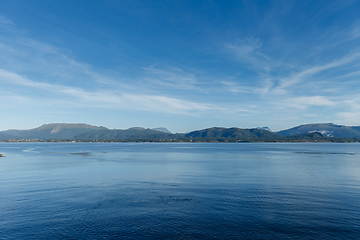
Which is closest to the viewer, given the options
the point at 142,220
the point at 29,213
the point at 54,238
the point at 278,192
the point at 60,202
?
the point at 54,238

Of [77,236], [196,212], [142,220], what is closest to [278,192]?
[196,212]

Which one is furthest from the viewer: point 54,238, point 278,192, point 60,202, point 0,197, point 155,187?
point 155,187

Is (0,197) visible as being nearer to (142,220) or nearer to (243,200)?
(142,220)

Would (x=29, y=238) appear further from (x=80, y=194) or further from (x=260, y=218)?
(x=260, y=218)

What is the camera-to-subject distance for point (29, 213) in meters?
28.3

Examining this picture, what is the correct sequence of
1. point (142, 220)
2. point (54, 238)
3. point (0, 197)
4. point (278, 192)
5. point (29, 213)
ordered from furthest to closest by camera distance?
point (278, 192) → point (0, 197) → point (29, 213) → point (142, 220) → point (54, 238)

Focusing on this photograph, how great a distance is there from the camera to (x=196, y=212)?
28.5m

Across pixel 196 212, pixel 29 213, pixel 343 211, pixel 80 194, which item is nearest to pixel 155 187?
pixel 80 194

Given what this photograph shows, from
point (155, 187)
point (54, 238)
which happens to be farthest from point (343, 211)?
point (54, 238)

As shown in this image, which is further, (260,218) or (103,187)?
(103,187)

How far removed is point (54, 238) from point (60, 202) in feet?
40.2

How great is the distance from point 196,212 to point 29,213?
68.7ft

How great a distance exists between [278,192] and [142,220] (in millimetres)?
24886

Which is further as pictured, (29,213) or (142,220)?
(29,213)
